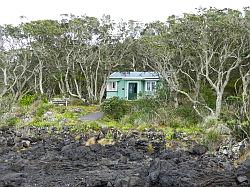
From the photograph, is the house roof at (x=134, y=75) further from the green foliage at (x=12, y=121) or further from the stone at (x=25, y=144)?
the stone at (x=25, y=144)

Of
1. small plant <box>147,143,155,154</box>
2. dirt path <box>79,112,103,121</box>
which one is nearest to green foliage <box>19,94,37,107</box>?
dirt path <box>79,112,103,121</box>

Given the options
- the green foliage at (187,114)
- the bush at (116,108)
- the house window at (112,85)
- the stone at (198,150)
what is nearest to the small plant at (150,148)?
the stone at (198,150)

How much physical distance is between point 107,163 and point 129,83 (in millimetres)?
27797

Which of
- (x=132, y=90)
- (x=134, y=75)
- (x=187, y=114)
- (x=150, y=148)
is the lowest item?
(x=150, y=148)

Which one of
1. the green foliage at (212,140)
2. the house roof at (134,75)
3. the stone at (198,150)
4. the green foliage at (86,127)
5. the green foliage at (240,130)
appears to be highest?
the house roof at (134,75)

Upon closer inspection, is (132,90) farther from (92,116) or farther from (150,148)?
(150,148)

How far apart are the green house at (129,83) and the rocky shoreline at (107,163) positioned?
1969 cm

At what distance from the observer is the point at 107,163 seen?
731 inches

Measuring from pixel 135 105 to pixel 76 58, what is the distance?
12.2 meters

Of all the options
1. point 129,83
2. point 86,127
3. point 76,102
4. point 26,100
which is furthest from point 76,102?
point 86,127

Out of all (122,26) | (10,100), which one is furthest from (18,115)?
(122,26)

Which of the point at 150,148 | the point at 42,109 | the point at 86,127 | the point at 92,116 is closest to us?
the point at 150,148

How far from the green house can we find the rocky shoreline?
64.6 feet

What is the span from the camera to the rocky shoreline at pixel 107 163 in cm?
1438
